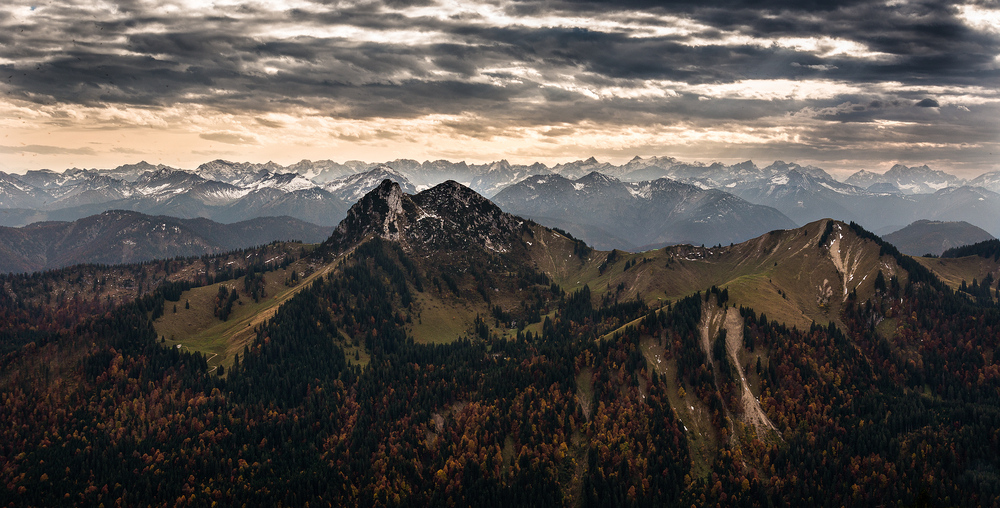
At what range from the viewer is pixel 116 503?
18075 cm

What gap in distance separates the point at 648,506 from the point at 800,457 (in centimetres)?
6103

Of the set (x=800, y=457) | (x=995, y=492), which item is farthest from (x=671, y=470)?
(x=995, y=492)

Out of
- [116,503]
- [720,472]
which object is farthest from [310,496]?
[720,472]

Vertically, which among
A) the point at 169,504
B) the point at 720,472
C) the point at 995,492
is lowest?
the point at 169,504

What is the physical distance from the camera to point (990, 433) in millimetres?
188750

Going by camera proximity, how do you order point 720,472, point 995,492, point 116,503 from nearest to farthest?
point 995,492 < point 116,503 < point 720,472

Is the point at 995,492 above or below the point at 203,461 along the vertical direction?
above

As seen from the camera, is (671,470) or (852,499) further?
(671,470)

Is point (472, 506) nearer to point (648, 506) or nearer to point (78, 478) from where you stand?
point (648, 506)

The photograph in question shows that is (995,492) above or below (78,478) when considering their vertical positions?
above

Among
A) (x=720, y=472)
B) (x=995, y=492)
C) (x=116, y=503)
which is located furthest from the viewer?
(x=720, y=472)

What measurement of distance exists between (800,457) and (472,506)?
398ft

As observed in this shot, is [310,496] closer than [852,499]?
No

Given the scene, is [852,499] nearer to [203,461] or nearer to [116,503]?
[203,461]
